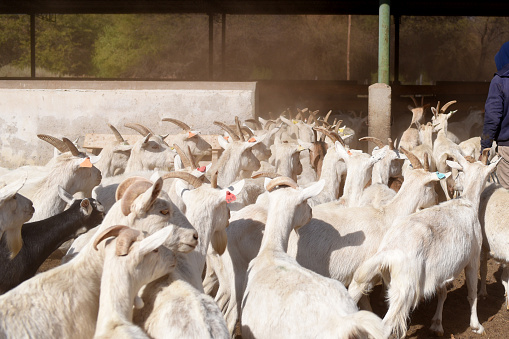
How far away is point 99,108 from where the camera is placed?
32.9 feet

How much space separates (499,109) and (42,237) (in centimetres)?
Result: 411

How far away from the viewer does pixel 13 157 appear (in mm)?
10234

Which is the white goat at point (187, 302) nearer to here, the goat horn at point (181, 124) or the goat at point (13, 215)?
the goat at point (13, 215)

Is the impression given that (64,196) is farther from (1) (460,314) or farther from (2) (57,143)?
(1) (460,314)

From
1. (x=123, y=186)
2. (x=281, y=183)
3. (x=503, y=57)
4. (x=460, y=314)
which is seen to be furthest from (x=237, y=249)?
(x=503, y=57)

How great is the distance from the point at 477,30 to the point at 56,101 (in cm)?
3124

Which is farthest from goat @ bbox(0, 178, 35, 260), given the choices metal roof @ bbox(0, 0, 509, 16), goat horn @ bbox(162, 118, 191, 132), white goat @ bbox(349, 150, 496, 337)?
metal roof @ bbox(0, 0, 509, 16)

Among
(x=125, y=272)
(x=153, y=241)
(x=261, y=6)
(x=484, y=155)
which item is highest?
(x=261, y=6)

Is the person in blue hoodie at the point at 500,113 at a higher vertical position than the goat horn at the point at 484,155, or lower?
higher

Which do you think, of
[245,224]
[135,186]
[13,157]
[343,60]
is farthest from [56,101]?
[343,60]

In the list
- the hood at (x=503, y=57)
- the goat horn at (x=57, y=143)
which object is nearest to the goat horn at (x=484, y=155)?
the hood at (x=503, y=57)

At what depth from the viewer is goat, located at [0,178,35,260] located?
15.5ft

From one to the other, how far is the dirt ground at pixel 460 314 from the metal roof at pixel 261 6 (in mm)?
8676

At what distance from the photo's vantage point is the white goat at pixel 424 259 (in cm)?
466
